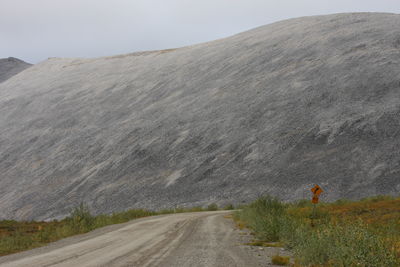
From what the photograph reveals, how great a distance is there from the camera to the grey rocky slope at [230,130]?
103 ft

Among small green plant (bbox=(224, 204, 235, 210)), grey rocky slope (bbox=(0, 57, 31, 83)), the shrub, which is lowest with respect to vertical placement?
small green plant (bbox=(224, 204, 235, 210))

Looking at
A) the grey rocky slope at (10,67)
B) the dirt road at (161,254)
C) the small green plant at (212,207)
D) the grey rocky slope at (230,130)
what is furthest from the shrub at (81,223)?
the grey rocky slope at (10,67)

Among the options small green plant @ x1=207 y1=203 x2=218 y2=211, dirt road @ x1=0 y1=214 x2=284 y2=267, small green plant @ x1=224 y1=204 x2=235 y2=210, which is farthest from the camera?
small green plant @ x1=207 y1=203 x2=218 y2=211

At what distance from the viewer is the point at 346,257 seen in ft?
23.5

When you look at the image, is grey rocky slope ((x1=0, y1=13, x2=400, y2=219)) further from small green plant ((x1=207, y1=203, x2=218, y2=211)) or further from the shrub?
the shrub

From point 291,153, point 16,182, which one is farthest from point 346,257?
point 16,182

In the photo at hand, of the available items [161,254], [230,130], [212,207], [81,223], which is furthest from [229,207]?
[161,254]

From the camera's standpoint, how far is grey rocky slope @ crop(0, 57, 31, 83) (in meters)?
113

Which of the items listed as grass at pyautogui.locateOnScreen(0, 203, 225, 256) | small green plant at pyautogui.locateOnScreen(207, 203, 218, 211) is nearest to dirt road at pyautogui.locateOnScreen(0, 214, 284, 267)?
grass at pyautogui.locateOnScreen(0, 203, 225, 256)

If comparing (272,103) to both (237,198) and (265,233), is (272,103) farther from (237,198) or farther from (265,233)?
(265,233)

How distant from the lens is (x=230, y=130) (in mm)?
38906

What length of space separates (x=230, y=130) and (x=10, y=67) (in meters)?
102

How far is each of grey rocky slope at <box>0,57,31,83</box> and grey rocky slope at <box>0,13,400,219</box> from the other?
2295 inches

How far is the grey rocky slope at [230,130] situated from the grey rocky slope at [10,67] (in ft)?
191
